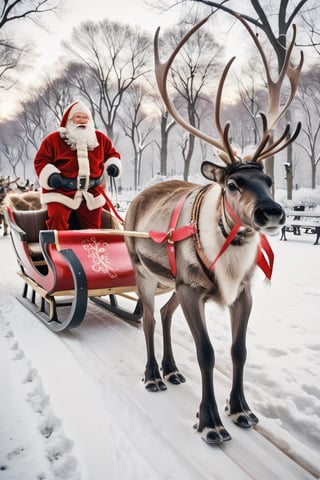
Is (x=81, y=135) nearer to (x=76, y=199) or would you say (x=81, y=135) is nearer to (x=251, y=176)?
(x=76, y=199)

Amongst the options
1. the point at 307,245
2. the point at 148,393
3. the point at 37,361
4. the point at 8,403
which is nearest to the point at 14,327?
the point at 37,361

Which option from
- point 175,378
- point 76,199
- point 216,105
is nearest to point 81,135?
point 76,199

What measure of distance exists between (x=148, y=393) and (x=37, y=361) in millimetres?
994

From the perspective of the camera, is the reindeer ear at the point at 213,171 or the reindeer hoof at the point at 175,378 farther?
the reindeer hoof at the point at 175,378

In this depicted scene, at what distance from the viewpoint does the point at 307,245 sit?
29.8 ft

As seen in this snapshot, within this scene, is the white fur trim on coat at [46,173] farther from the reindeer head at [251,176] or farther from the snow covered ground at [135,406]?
the reindeer head at [251,176]

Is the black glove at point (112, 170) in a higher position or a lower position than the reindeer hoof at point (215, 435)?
higher

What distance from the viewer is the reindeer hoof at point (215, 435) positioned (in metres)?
1.82

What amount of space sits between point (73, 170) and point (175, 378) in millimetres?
2708

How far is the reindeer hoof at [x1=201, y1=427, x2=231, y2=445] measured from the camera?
5.98 ft

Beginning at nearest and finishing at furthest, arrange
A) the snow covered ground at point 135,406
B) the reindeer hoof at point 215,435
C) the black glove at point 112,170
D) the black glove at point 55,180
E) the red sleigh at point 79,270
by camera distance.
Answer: the snow covered ground at point 135,406 < the reindeer hoof at point 215,435 < the red sleigh at point 79,270 < the black glove at point 55,180 < the black glove at point 112,170

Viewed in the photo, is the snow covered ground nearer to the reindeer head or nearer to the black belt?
the reindeer head

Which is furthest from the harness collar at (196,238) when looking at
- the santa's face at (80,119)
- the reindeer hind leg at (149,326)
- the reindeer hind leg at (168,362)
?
the santa's face at (80,119)

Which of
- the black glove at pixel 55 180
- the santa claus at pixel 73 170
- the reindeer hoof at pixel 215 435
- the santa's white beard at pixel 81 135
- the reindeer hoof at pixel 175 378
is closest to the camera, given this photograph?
the reindeer hoof at pixel 215 435
